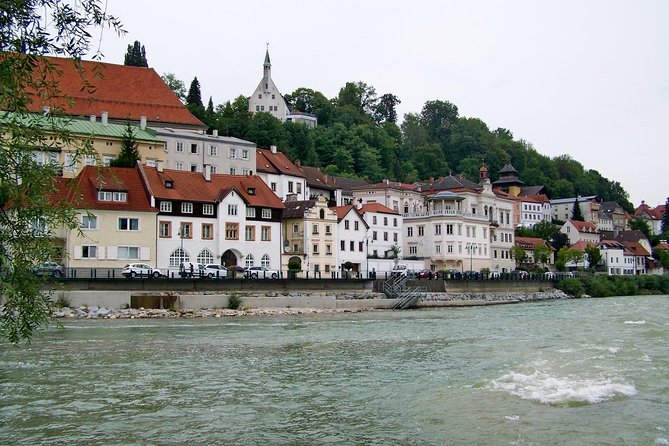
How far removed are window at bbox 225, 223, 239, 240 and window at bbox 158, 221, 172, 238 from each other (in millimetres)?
4938

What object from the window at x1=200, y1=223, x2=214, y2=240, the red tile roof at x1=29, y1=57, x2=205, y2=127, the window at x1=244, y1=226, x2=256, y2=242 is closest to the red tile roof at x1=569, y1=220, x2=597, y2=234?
the red tile roof at x1=29, y1=57, x2=205, y2=127

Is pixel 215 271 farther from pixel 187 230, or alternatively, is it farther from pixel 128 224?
pixel 128 224

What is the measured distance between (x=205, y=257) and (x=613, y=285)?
5275 centimetres

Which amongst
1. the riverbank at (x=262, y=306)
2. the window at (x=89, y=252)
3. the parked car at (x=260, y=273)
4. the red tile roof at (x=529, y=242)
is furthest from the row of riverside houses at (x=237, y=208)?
the red tile roof at (x=529, y=242)

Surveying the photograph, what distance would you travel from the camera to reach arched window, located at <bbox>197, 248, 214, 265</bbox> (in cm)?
5766

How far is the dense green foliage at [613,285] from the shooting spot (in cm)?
8112

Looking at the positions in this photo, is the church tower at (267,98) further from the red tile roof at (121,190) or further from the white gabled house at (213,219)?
the red tile roof at (121,190)

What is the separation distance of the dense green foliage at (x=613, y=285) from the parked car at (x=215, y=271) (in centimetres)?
4278

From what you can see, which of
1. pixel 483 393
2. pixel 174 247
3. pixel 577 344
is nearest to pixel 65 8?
pixel 483 393

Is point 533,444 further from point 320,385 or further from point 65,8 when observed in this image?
point 65,8

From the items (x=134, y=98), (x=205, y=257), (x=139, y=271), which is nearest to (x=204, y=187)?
(x=205, y=257)

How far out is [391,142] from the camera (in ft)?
486

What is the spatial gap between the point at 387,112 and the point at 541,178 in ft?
134

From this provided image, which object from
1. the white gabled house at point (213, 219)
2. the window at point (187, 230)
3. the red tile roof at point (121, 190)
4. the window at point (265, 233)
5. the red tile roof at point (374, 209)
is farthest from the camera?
the red tile roof at point (374, 209)
